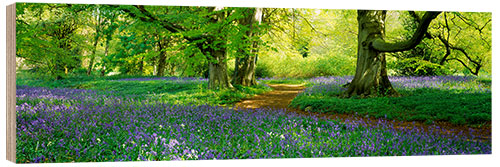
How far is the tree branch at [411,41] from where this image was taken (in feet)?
18.6

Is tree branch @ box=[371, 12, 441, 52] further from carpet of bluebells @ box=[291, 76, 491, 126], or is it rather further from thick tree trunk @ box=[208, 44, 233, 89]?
thick tree trunk @ box=[208, 44, 233, 89]

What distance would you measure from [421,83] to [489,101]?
272 centimetres

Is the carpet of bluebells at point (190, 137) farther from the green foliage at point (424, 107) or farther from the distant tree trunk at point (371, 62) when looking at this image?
the distant tree trunk at point (371, 62)

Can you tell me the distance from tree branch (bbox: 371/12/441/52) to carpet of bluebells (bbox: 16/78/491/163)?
2.01 m

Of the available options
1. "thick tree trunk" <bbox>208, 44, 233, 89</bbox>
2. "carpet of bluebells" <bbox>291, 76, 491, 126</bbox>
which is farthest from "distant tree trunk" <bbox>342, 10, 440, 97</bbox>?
"thick tree trunk" <bbox>208, 44, 233, 89</bbox>

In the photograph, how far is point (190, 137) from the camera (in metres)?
3.94

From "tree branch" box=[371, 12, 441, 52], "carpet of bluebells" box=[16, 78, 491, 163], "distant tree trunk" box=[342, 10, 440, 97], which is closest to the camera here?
"carpet of bluebells" box=[16, 78, 491, 163]

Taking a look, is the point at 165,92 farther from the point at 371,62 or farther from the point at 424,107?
the point at 424,107

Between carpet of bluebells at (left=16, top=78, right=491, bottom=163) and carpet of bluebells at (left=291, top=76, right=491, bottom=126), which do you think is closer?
carpet of bluebells at (left=16, top=78, right=491, bottom=163)

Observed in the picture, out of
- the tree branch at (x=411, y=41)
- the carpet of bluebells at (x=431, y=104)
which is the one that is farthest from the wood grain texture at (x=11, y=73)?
the tree branch at (x=411, y=41)

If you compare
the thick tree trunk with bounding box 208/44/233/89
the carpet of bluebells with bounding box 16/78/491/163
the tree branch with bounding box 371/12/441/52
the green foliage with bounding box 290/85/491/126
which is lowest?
the carpet of bluebells with bounding box 16/78/491/163

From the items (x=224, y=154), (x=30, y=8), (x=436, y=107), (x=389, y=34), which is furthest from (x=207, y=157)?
(x=389, y=34)

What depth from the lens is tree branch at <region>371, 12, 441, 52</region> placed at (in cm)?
568

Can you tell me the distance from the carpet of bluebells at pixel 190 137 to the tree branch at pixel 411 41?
2.01 m
